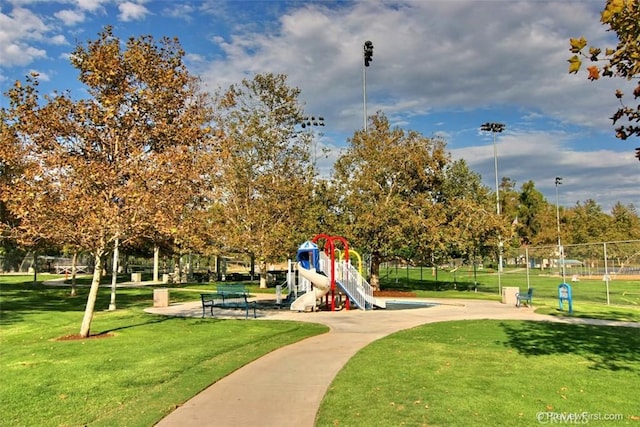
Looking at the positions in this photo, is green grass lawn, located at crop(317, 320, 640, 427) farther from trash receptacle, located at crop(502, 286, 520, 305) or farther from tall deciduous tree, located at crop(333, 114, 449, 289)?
tall deciduous tree, located at crop(333, 114, 449, 289)

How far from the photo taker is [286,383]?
25.8ft

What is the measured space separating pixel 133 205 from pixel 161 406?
6935mm

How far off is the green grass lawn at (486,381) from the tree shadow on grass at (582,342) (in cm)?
2

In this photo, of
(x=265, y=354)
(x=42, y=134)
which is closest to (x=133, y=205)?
(x=42, y=134)

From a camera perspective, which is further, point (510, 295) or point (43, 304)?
point (510, 295)

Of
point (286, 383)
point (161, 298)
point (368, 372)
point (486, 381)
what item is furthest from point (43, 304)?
point (486, 381)

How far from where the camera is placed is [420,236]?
27828 millimetres

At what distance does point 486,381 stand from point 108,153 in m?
11.2

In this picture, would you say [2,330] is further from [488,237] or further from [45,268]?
[45,268]

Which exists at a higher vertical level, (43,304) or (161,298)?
(161,298)

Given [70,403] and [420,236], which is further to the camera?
[420,236]

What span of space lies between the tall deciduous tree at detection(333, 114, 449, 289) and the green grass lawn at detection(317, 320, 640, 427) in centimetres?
1535

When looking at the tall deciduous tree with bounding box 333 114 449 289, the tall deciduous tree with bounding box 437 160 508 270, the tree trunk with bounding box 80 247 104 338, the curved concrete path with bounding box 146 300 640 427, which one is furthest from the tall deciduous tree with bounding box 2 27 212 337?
the tall deciduous tree with bounding box 437 160 508 270

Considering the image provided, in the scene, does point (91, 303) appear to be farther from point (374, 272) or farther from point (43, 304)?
point (374, 272)
